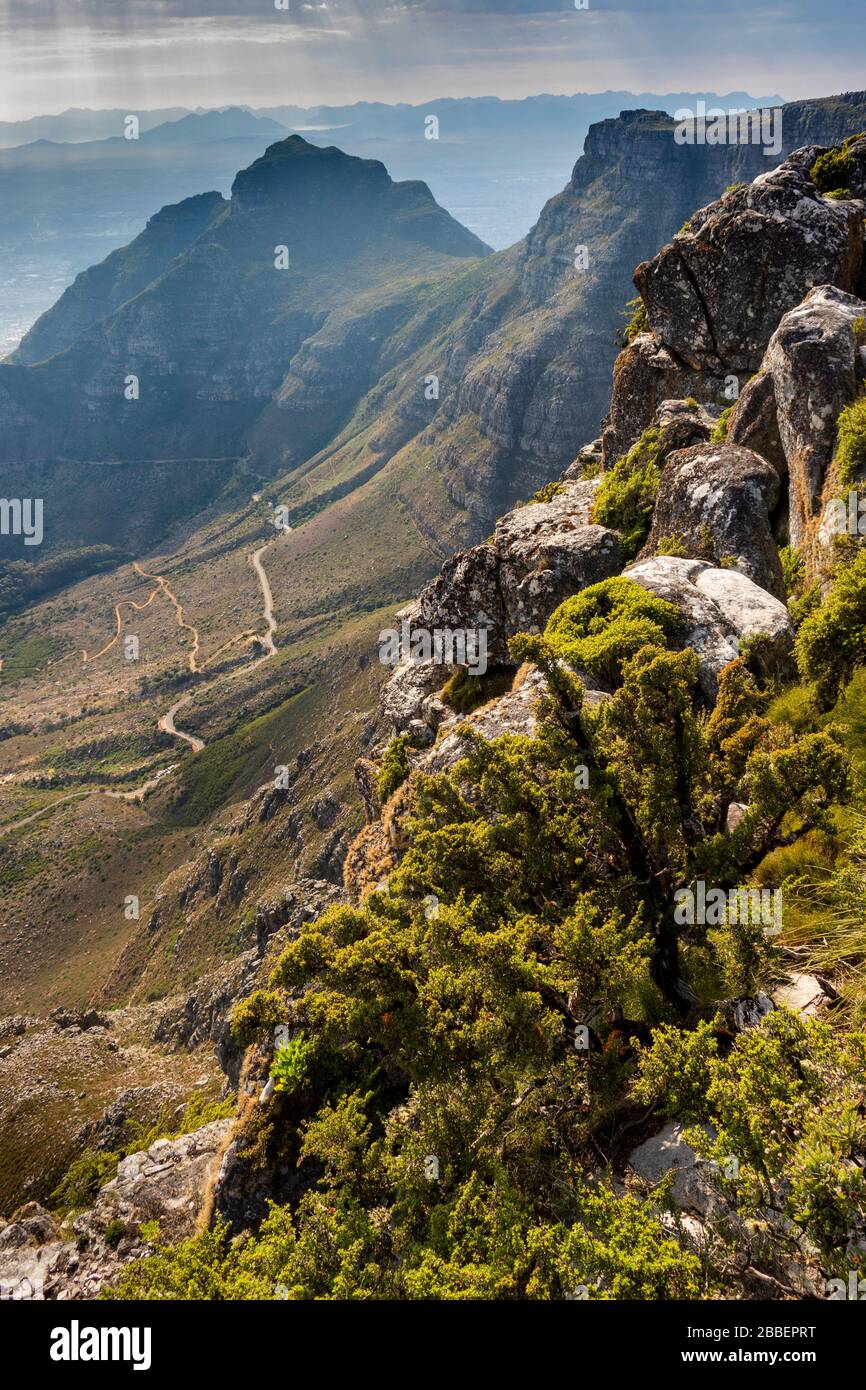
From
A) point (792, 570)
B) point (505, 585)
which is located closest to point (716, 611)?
point (792, 570)

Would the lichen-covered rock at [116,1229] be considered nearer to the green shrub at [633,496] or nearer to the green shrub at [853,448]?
the green shrub at [853,448]

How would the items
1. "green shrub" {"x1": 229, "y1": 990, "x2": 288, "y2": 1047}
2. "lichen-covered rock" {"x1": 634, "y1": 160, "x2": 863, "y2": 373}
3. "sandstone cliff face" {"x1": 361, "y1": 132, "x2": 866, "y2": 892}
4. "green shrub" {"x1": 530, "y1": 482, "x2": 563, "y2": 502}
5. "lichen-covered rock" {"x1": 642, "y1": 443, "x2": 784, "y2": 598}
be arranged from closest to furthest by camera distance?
1. "green shrub" {"x1": 229, "y1": 990, "x2": 288, "y2": 1047}
2. "sandstone cliff face" {"x1": 361, "y1": 132, "x2": 866, "y2": 892}
3. "lichen-covered rock" {"x1": 642, "y1": 443, "x2": 784, "y2": 598}
4. "lichen-covered rock" {"x1": 634, "y1": 160, "x2": 863, "y2": 373}
5. "green shrub" {"x1": 530, "y1": 482, "x2": 563, "y2": 502}

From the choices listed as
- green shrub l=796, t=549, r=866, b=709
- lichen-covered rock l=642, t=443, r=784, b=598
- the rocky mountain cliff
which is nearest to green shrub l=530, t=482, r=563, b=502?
lichen-covered rock l=642, t=443, r=784, b=598

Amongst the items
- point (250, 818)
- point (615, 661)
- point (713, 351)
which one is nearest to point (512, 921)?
point (615, 661)

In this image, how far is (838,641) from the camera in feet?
51.5

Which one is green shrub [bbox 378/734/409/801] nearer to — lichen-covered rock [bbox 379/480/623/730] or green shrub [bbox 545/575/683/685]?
lichen-covered rock [bbox 379/480/623/730]

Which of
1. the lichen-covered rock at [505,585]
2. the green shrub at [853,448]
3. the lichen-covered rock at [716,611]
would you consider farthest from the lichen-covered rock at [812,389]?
the lichen-covered rock at [505,585]

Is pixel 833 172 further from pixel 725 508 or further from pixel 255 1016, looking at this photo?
pixel 255 1016

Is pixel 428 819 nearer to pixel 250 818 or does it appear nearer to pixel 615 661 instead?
pixel 615 661

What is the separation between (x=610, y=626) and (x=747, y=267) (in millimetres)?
25590

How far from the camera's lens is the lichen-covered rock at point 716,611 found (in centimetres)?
Result: 2002

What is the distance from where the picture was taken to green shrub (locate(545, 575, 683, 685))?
61.3 ft

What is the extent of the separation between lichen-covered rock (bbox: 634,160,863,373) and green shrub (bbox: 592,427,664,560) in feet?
22.6
